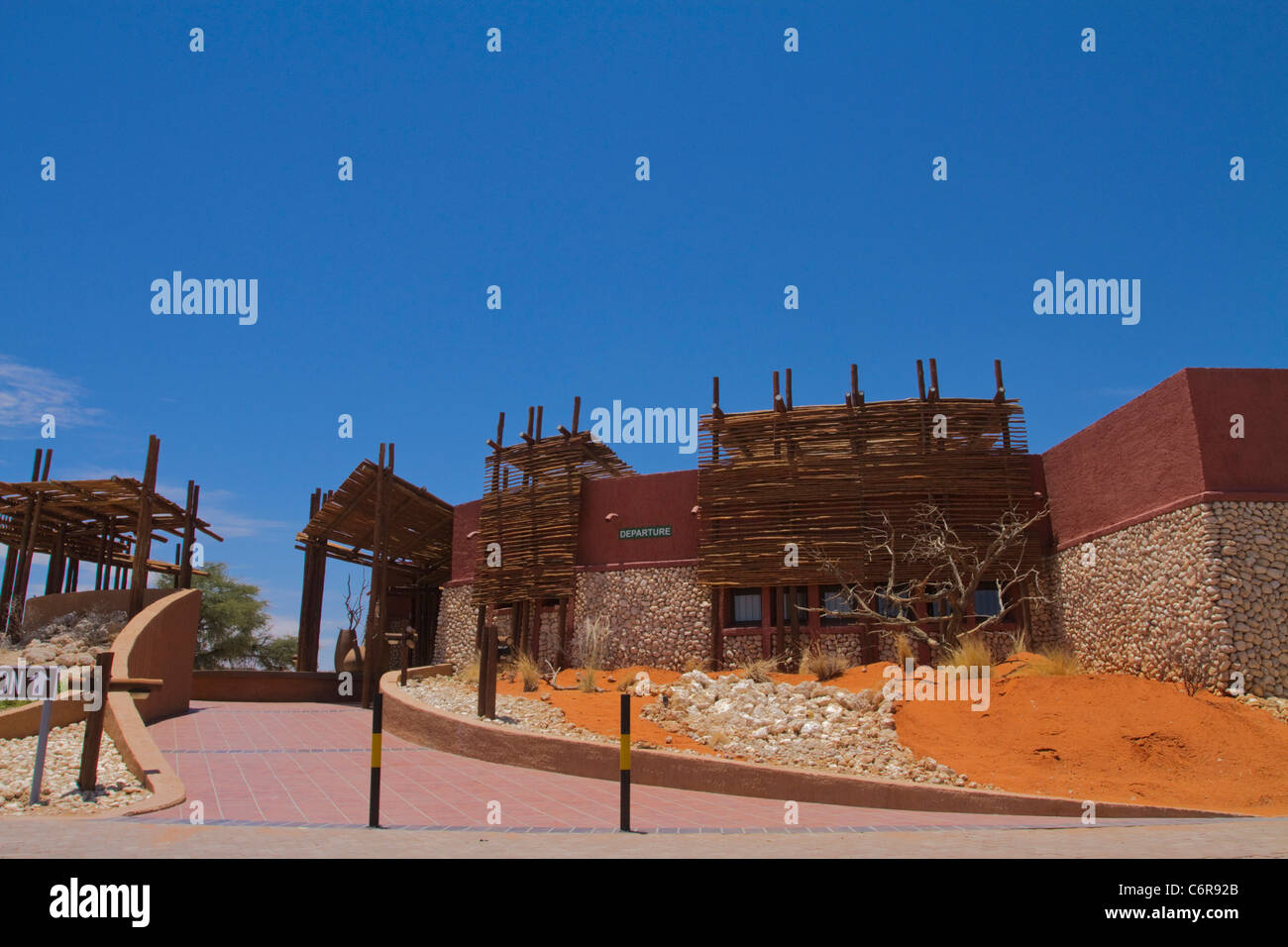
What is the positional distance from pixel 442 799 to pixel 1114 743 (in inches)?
323

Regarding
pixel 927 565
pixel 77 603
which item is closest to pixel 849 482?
pixel 927 565

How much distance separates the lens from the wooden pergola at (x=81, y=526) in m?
18.6

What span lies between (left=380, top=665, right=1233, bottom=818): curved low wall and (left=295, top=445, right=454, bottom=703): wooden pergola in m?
9.14

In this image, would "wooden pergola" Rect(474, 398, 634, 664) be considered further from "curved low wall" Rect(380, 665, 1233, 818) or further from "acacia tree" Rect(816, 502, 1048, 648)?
"curved low wall" Rect(380, 665, 1233, 818)

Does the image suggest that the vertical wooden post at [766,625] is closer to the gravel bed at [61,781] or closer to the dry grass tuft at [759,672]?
the dry grass tuft at [759,672]

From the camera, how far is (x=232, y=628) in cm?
3769

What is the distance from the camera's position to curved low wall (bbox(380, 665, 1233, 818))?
9352 mm

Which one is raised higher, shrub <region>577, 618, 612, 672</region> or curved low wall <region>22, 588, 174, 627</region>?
curved low wall <region>22, 588, 174, 627</region>

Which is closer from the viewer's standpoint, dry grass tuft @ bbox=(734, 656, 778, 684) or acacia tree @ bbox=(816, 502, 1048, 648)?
dry grass tuft @ bbox=(734, 656, 778, 684)

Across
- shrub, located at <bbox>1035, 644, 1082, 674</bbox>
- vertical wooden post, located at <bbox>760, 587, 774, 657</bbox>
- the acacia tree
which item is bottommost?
shrub, located at <bbox>1035, 644, 1082, 674</bbox>

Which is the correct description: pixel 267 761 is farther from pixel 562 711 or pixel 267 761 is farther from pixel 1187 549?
pixel 1187 549

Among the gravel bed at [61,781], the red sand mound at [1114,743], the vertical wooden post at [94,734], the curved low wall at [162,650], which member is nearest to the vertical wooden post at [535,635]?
the curved low wall at [162,650]

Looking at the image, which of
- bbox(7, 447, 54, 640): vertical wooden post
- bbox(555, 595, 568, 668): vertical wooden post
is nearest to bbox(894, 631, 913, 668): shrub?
bbox(555, 595, 568, 668): vertical wooden post

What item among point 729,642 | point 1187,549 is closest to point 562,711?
point 729,642
